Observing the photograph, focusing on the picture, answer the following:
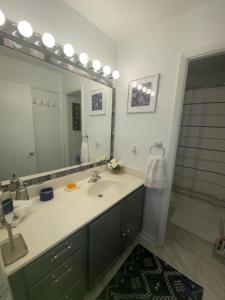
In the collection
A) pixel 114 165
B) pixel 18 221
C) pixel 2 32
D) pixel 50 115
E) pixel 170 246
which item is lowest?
pixel 170 246

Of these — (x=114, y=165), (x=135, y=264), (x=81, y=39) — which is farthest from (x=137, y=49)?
(x=135, y=264)

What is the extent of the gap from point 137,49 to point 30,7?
3.38 ft

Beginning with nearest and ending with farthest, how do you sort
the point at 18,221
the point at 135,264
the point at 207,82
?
the point at 18,221, the point at 135,264, the point at 207,82

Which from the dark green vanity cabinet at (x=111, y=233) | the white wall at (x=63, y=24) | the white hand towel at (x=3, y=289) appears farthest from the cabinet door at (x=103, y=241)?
the white wall at (x=63, y=24)

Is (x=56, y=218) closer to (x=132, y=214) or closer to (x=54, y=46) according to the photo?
(x=132, y=214)

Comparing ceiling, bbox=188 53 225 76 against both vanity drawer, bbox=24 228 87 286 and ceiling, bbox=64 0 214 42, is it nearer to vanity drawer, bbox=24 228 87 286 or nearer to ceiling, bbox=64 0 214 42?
ceiling, bbox=64 0 214 42

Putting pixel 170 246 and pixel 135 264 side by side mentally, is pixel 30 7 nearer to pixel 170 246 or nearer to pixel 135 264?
pixel 135 264

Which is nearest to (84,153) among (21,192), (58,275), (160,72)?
(21,192)

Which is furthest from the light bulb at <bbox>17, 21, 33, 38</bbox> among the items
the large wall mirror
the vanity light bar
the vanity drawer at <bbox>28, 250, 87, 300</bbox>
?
the vanity drawer at <bbox>28, 250, 87, 300</bbox>

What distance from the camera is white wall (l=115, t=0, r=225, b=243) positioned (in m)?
1.18

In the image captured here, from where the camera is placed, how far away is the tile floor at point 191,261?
1259 mm

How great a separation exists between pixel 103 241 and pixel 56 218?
0.44m

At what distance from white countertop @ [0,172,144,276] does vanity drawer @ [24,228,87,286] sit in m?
0.05

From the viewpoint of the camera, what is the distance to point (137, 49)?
157 centimetres
